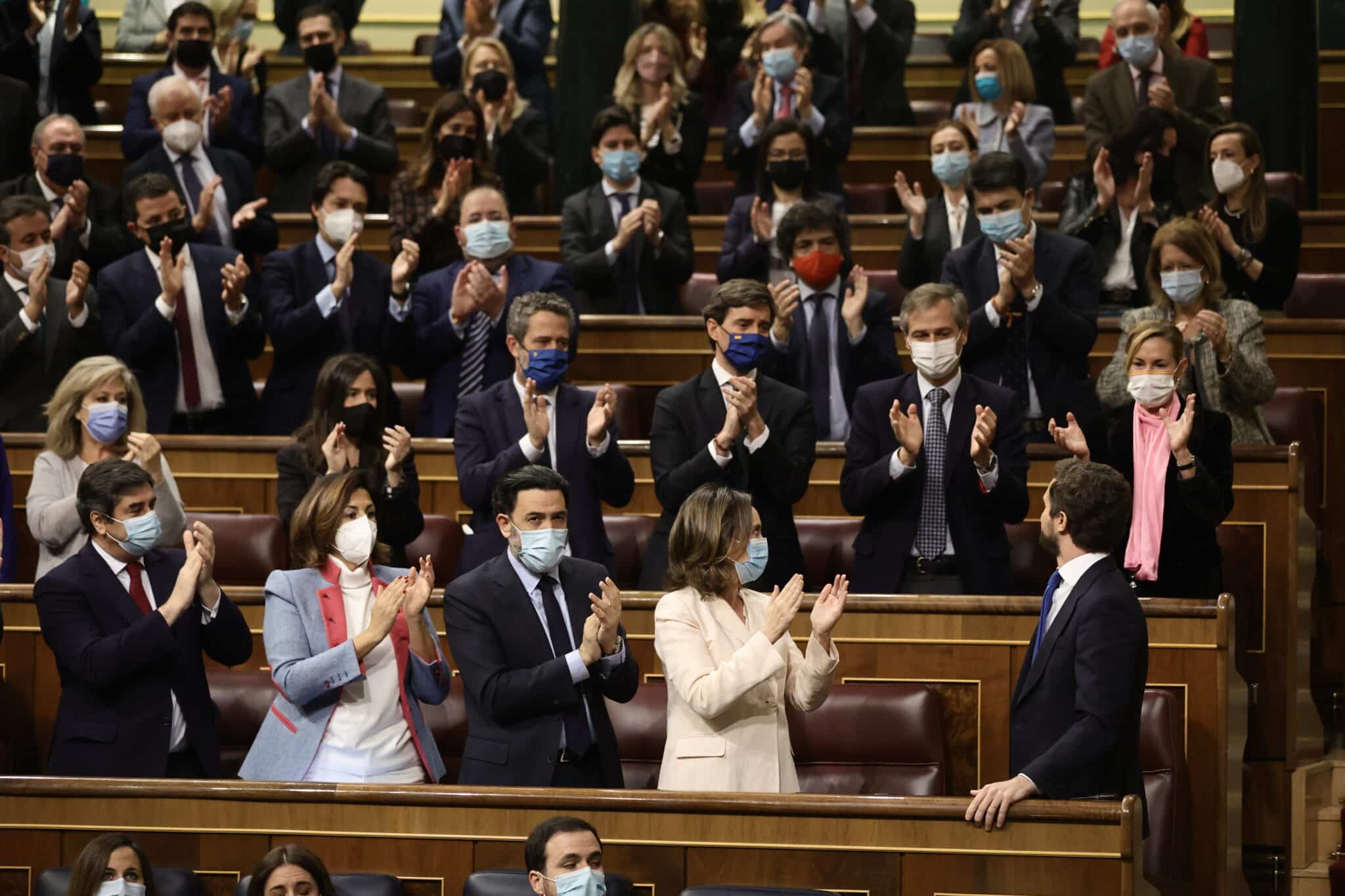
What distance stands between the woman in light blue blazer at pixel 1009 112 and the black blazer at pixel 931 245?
772 millimetres

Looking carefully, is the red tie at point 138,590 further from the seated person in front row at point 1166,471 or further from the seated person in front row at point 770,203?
the seated person in front row at point 770,203

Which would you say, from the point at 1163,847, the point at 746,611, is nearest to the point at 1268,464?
the point at 1163,847

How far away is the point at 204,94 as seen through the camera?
647cm

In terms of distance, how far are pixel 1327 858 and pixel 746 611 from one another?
1.74 metres

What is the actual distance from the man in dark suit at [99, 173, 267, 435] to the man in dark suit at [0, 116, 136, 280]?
1.03 ft

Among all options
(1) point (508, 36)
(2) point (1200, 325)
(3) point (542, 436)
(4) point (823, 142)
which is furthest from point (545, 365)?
(1) point (508, 36)

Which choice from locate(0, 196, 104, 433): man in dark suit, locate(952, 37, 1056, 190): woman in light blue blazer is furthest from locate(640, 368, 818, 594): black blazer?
locate(952, 37, 1056, 190): woman in light blue blazer

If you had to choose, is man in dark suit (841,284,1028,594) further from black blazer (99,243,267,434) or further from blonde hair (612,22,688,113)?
blonde hair (612,22,688,113)

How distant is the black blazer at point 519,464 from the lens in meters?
4.30

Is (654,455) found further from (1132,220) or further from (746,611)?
(1132,220)

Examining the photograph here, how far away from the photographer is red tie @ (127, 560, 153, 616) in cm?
385

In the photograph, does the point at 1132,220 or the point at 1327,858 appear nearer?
the point at 1327,858

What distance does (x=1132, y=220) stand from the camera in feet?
18.2

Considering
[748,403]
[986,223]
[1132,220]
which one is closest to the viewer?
[748,403]
